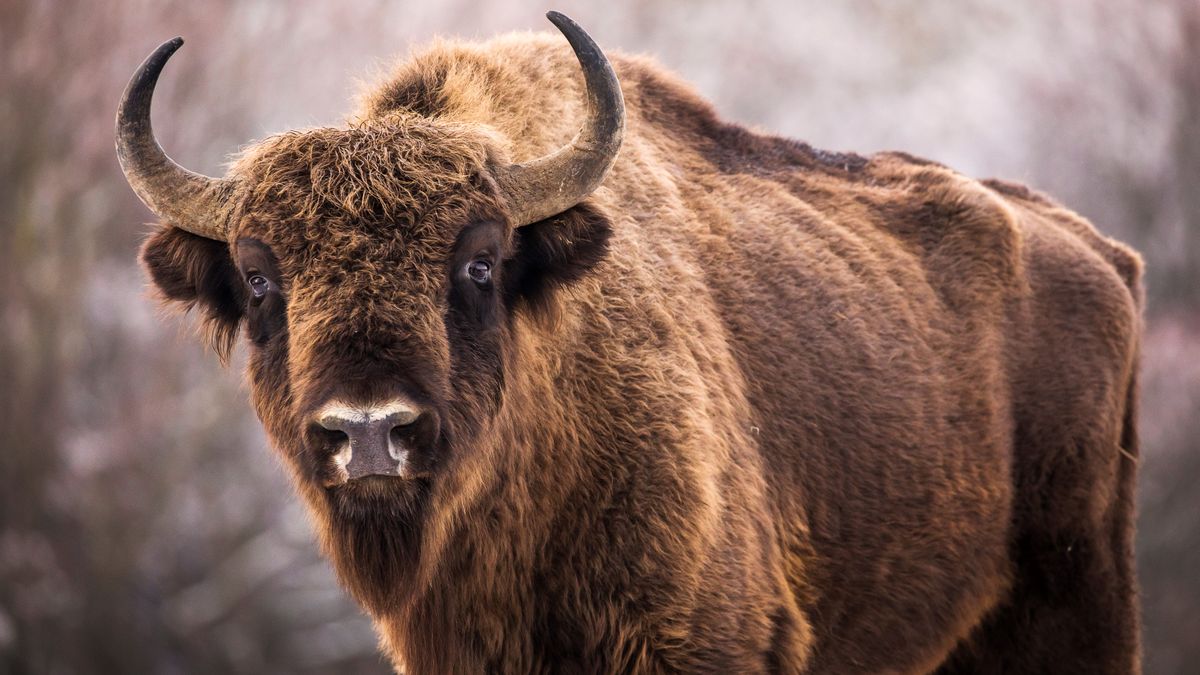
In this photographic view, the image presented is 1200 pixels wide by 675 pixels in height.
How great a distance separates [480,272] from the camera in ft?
13.8

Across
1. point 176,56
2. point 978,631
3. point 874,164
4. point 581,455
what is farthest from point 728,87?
point 581,455

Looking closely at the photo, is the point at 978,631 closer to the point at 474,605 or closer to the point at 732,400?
the point at 732,400

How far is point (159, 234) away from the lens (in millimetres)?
4516

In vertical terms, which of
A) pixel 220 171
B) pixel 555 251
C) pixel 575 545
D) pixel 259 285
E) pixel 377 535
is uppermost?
pixel 220 171

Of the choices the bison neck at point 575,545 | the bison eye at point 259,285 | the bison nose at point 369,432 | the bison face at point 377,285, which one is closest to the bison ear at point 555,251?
the bison face at point 377,285

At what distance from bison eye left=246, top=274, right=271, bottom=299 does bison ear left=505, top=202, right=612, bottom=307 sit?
811 millimetres

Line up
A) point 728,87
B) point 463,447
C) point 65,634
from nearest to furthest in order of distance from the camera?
1. point 463,447
2. point 65,634
3. point 728,87

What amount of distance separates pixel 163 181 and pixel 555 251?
1364 mm

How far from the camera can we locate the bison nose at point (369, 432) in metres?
3.58

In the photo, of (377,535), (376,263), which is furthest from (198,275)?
(377,535)

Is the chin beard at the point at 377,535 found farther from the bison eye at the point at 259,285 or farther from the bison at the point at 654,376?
the bison eye at the point at 259,285

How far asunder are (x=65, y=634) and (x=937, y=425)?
388 inches

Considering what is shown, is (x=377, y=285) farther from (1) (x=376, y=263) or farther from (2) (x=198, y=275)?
(2) (x=198, y=275)

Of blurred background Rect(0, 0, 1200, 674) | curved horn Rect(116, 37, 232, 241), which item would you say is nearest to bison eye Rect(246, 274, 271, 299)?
curved horn Rect(116, 37, 232, 241)
